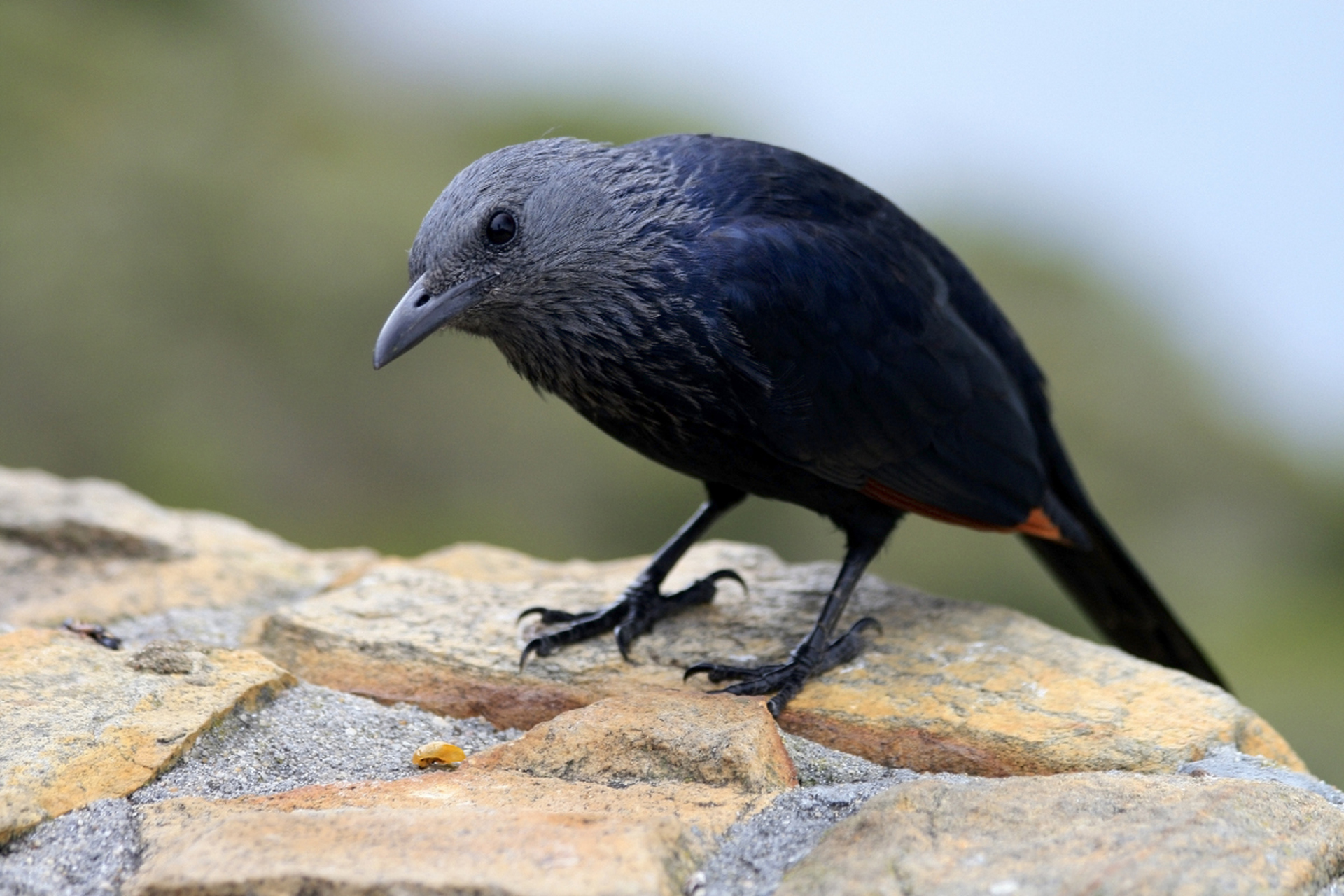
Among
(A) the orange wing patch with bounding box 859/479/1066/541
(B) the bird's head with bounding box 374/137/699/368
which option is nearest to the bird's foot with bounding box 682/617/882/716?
(A) the orange wing patch with bounding box 859/479/1066/541

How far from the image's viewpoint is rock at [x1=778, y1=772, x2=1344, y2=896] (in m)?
1.97

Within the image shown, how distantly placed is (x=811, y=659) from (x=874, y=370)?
0.84m

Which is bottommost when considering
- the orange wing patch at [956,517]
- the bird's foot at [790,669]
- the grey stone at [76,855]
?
the grey stone at [76,855]

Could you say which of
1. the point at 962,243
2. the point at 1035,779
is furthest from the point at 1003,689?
the point at 962,243

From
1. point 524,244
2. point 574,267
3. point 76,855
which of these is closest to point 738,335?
point 574,267

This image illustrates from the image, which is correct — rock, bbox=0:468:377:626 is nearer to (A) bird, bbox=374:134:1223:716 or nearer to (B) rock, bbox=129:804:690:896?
(A) bird, bbox=374:134:1223:716

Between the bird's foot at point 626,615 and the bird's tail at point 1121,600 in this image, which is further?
the bird's tail at point 1121,600

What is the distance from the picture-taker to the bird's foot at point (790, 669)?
329 centimetres

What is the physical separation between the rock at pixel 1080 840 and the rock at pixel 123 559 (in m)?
2.34

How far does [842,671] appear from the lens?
3395 mm

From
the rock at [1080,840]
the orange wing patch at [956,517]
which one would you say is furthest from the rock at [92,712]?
the orange wing patch at [956,517]

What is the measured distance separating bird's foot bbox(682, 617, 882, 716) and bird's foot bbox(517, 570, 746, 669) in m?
0.30

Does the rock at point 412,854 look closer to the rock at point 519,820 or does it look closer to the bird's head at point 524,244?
the rock at point 519,820

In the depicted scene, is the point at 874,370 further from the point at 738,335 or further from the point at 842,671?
the point at 842,671
